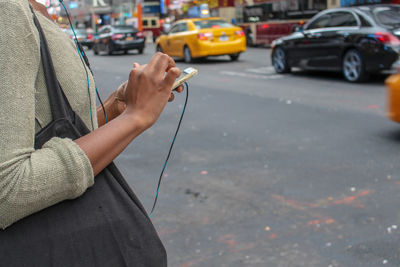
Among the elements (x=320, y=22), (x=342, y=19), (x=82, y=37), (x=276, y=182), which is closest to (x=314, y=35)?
(x=320, y=22)

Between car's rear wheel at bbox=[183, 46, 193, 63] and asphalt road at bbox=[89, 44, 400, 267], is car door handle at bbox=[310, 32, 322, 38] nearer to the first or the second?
asphalt road at bbox=[89, 44, 400, 267]

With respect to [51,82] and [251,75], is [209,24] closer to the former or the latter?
[251,75]

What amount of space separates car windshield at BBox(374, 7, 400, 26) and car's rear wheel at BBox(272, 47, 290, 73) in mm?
3155

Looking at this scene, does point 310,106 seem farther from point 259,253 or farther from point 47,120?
point 47,120

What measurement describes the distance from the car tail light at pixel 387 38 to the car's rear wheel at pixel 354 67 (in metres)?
0.68

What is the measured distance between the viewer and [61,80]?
1127 millimetres

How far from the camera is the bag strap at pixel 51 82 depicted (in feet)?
3.55

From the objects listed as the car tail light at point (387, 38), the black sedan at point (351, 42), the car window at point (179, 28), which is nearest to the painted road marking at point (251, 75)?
the black sedan at point (351, 42)

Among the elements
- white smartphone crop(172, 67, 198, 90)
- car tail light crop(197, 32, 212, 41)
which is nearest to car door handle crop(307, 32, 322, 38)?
car tail light crop(197, 32, 212, 41)

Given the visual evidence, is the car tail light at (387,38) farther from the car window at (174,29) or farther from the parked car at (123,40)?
the parked car at (123,40)

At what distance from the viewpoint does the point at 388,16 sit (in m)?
10.5

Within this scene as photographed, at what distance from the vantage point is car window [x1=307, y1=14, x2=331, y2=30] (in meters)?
11.9

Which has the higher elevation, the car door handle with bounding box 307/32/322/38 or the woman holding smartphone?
the car door handle with bounding box 307/32/322/38

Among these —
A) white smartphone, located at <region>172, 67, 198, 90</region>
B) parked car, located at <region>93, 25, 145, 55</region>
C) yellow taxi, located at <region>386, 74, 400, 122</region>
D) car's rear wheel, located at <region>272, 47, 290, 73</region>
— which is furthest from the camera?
parked car, located at <region>93, 25, 145, 55</region>
